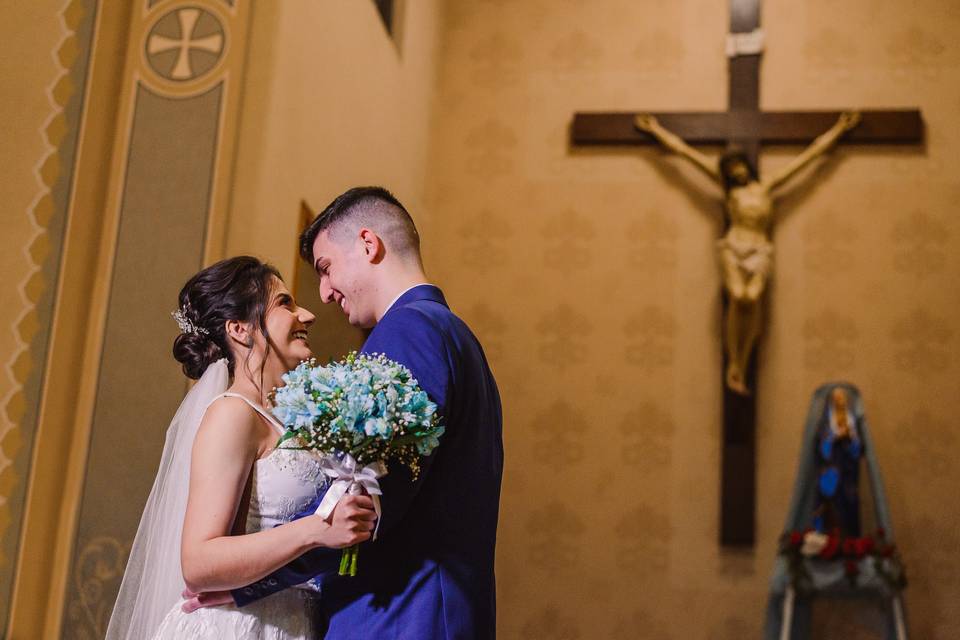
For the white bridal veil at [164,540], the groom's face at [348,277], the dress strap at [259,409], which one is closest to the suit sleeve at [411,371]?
the groom's face at [348,277]

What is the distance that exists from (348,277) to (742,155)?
4516 mm

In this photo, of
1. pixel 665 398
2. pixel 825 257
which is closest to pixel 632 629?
pixel 665 398

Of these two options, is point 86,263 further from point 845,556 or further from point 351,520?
point 845,556

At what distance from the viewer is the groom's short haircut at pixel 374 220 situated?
2285 millimetres

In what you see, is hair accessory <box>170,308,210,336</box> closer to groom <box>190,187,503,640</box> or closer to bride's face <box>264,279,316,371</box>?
bride's face <box>264,279,316,371</box>

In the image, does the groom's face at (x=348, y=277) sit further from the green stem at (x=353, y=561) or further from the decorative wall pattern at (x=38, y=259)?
the decorative wall pattern at (x=38, y=259)

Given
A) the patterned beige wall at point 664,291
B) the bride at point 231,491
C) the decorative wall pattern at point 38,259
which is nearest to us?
the bride at point 231,491

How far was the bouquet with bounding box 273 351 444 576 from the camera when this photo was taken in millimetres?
1769

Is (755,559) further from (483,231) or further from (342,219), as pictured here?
(342,219)

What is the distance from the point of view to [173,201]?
3.60 m

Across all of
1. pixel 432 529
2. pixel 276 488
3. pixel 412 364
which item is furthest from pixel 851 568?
pixel 412 364

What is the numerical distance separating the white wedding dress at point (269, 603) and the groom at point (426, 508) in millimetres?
158

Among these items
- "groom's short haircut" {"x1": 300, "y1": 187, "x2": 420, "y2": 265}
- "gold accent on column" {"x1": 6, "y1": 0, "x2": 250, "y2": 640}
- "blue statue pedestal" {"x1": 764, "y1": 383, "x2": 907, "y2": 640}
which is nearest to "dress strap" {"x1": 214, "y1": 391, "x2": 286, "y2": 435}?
"groom's short haircut" {"x1": 300, "y1": 187, "x2": 420, "y2": 265}

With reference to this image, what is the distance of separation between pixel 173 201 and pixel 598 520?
3522 millimetres
